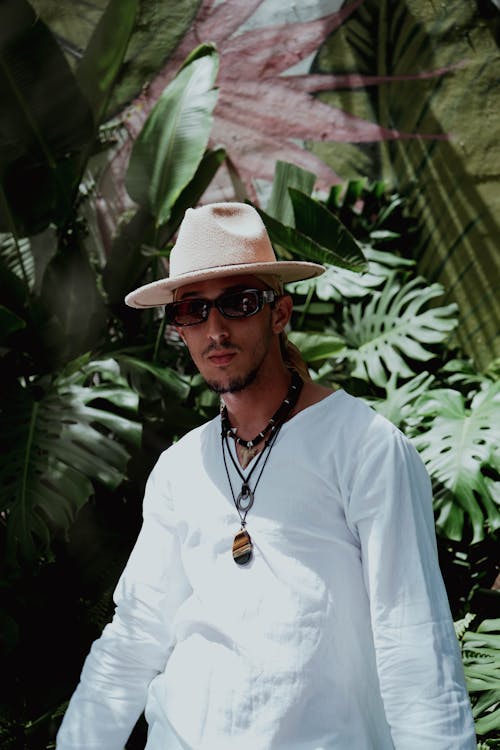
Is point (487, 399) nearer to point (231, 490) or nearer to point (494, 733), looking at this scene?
point (494, 733)

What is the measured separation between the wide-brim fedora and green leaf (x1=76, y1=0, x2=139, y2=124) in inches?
93.9

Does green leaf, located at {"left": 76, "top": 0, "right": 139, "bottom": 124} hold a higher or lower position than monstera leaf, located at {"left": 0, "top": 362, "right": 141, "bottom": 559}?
higher

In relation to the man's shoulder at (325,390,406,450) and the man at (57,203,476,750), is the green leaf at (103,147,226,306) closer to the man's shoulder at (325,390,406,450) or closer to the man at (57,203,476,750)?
the man at (57,203,476,750)

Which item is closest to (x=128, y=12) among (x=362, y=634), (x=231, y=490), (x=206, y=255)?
(x=206, y=255)

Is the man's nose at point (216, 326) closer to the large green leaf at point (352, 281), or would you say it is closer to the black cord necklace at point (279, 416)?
the black cord necklace at point (279, 416)

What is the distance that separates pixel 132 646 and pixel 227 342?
635 millimetres

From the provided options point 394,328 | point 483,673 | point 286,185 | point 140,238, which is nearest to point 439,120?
point 286,185

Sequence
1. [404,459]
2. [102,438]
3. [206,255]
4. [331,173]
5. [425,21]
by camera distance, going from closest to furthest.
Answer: [404,459], [206,255], [102,438], [425,21], [331,173]

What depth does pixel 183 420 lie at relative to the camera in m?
3.37

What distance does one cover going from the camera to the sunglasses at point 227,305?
149 cm

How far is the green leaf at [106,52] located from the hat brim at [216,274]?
2.31 m

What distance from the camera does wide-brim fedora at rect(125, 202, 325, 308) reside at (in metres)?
1.50

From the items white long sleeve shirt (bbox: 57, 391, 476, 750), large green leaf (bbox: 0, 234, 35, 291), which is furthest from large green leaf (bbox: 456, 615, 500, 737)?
large green leaf (bbox: 0, 234, 35, 291)

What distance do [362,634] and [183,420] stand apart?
2.10 meters
